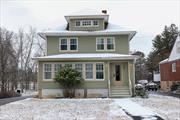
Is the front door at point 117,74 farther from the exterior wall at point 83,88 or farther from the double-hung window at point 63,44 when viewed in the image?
the double-hung window at point 63,44

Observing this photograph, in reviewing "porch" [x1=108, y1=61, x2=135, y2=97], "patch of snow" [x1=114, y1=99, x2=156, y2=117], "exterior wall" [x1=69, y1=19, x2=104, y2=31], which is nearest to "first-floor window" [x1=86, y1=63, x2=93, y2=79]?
"porch" [x1=108, y1=61, x2=135, y2=97]

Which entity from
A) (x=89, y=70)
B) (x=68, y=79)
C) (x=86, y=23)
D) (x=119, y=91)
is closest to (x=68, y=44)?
(x=86, y=23)

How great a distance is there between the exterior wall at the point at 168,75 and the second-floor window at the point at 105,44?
1344 centimetres

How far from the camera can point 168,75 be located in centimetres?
4306

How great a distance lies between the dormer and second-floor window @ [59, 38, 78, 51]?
117 cm

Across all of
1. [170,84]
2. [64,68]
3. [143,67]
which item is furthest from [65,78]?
[143,67]

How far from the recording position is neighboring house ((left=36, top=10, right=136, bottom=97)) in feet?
87.8

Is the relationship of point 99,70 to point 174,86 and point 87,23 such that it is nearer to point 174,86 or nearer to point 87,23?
point 87,23

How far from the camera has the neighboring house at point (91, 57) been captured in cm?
2675

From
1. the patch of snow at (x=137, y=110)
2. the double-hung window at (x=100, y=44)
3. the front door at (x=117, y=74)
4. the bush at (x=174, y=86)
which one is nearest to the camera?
the patch of snow at (x=137, y=110)

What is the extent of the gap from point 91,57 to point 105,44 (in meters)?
2.63

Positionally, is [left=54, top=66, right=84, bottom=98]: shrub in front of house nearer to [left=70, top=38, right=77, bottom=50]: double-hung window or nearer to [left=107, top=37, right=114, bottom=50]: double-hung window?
[left=70, top=38, right=77, bottom=50]: double-hung window

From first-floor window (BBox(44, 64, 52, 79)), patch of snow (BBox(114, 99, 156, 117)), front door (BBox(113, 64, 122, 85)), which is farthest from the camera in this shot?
front door (BBox(113, 64, 122, 85))

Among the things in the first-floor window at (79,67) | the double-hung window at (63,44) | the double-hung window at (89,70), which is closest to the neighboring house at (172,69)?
the double-hung window at (89,70)
